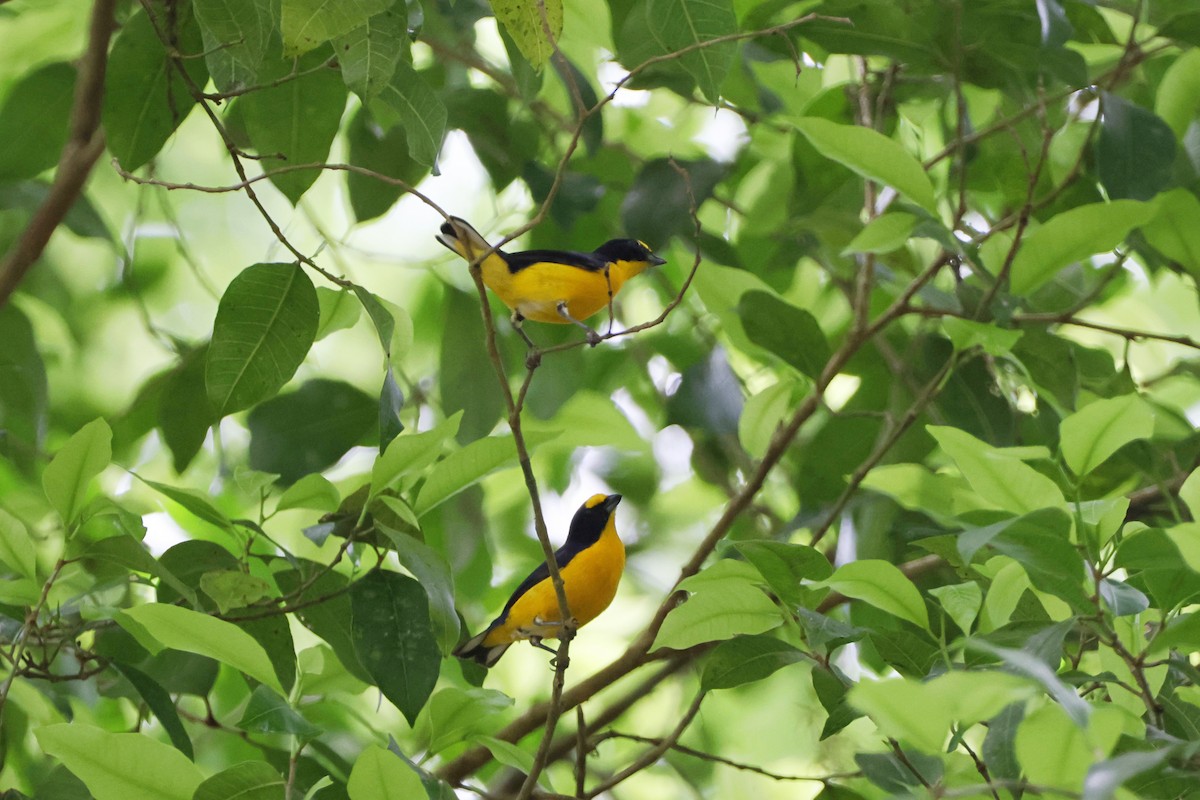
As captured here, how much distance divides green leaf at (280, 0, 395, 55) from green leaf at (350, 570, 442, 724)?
766 mm

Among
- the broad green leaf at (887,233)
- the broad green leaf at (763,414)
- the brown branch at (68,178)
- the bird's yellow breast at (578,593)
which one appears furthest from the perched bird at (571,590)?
the brown branch at (68,178)

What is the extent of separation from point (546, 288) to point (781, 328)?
1.34 ft

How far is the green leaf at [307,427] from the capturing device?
2.18m

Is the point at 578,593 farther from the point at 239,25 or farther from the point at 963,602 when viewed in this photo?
the point at 239,25

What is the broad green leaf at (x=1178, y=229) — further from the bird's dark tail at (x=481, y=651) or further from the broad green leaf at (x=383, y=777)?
the broad green leaf at (x=383, y=777)

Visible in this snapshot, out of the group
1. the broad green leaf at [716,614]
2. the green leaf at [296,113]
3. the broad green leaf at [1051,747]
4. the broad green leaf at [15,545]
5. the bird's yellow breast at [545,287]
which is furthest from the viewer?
the bird's yellow breast at [545,287]

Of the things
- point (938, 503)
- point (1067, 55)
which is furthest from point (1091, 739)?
point (1067, 55)

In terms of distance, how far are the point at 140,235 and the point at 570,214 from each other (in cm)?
144

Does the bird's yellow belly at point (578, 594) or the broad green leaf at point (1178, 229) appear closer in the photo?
the broad green leaf at point (1178, 229)

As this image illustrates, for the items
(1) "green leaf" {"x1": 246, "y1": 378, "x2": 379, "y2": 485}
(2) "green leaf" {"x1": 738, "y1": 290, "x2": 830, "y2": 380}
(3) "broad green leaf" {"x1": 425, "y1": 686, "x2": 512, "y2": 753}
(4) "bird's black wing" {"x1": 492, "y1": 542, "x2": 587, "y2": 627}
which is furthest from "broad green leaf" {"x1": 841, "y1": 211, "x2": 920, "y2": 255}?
(1) "green leaf" {"x1": 246, "y1": 378, "x2": 379, "y2": 485}

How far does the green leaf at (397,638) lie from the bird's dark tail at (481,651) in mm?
695

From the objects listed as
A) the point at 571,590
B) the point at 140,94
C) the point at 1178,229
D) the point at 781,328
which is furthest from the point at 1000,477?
the point at 140,94

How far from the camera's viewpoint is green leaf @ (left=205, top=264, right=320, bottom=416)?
5.27ft

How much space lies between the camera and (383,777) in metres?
1.26
